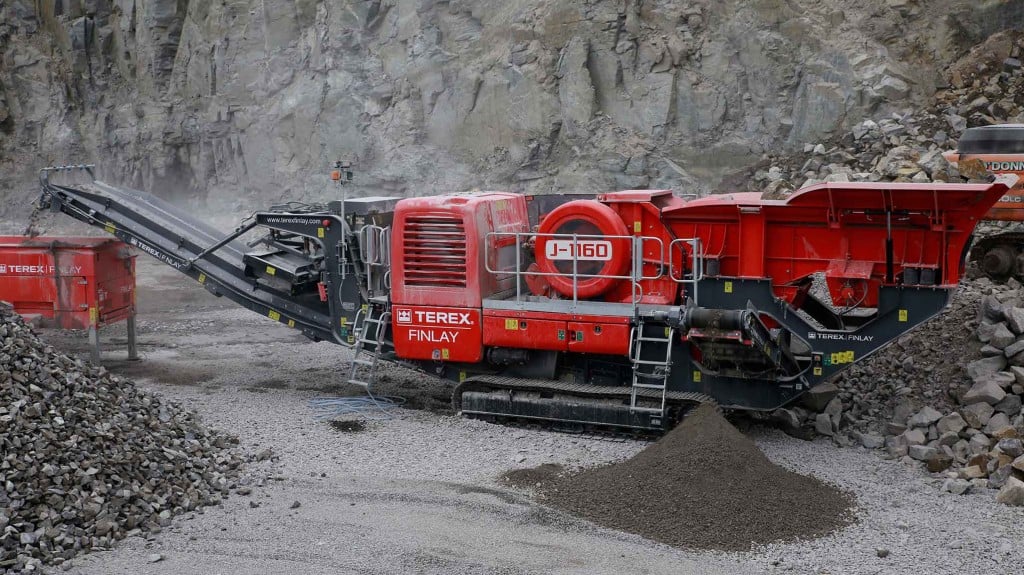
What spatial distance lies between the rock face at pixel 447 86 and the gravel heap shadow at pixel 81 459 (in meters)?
14.2

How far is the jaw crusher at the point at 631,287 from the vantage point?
9.09m

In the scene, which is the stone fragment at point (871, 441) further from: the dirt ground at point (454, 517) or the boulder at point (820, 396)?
the boulder at point (820, 396)

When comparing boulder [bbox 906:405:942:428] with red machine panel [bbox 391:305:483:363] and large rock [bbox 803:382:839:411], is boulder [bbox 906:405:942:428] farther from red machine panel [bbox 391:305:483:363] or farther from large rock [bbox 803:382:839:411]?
red machine panel [bbox 391:305:483:363]

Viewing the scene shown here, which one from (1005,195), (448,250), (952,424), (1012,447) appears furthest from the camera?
(1005,195)

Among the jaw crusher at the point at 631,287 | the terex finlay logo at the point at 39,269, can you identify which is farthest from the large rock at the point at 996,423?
the terex finlay logo at the point at 39,269

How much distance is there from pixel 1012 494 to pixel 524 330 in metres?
4.72

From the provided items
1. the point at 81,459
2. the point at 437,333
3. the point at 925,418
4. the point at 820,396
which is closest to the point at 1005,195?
the point at 820,396

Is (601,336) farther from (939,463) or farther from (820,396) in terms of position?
(939,463)

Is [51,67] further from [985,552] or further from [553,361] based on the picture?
[985,552]

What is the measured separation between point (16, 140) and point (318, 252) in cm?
2330

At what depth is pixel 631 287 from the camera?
33.1 ft

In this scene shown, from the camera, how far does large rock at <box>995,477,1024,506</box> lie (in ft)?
25.4

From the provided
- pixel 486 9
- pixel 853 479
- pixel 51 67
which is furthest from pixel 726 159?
pixel 51 67

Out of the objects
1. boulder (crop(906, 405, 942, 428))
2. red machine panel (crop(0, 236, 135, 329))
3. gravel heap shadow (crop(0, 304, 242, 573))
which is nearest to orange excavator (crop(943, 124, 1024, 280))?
boulder (crop(906, 405, 942, 428))
